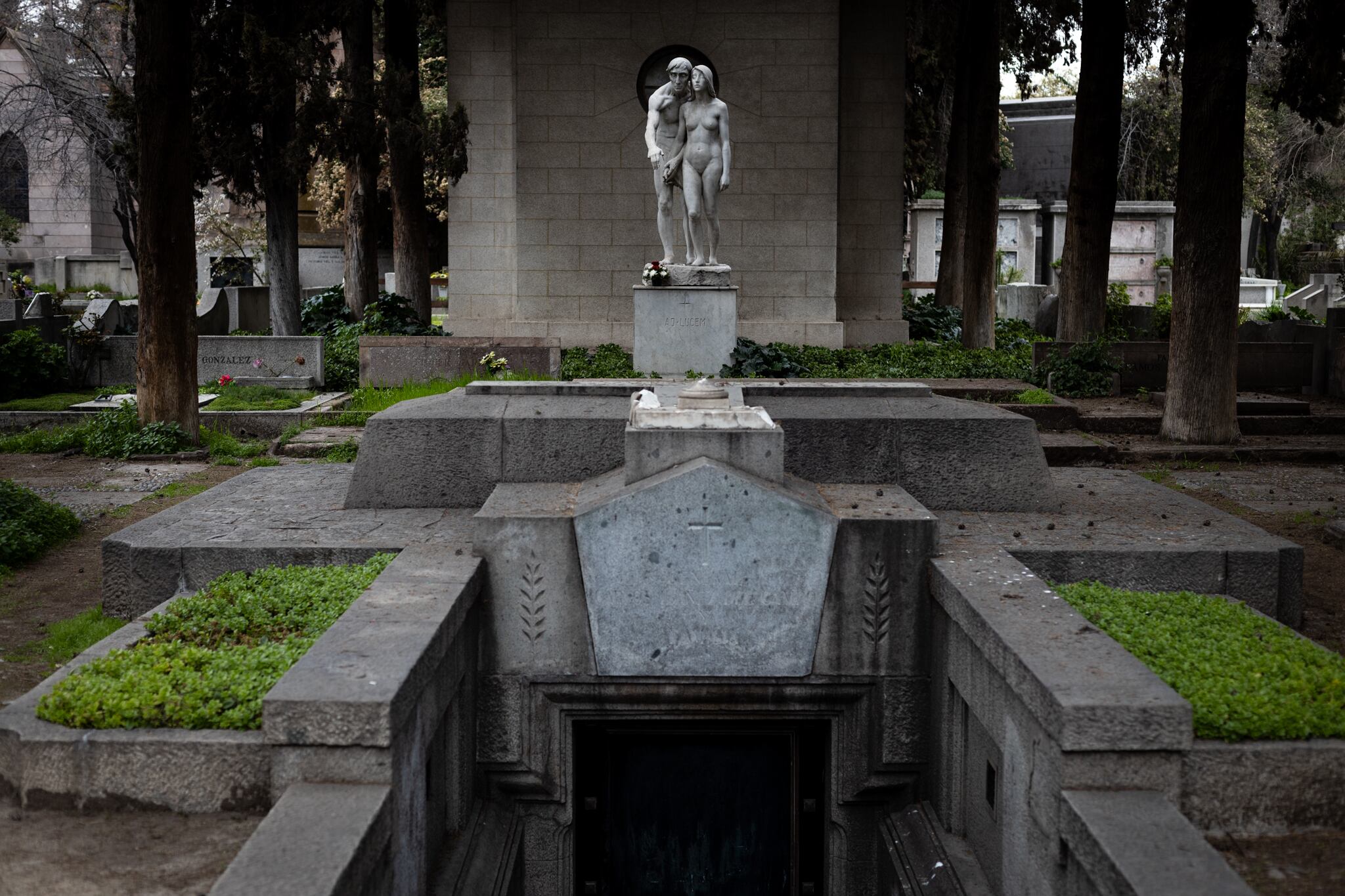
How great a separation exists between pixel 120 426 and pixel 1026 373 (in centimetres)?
1024

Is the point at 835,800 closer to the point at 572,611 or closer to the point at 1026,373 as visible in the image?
the point at 572,611

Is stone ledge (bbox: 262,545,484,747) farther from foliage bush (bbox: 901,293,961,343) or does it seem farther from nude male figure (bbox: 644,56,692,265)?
foliage bush (bbox: 901,293,961,343)

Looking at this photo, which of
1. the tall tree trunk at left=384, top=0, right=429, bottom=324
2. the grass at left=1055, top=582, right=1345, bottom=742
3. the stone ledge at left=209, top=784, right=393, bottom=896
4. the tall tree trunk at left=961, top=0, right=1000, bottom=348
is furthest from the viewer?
the tall tree trunk at left=961, top=0, right=1000, bottom=348

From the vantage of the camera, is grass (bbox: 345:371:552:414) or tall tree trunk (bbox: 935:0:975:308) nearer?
grass (bbox: 345:371:552:414)

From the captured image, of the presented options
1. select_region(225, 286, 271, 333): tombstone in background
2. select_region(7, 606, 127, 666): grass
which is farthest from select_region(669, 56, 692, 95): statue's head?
select_region(225, 286, 271, 333): tombstone in background

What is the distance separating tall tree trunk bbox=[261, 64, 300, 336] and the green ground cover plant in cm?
1423

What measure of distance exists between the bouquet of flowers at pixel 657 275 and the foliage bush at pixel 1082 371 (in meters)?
4.53

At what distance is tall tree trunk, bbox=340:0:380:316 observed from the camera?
19.3 m

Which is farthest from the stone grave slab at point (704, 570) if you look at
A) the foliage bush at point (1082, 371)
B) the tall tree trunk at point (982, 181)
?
the tall tree trunk at point (982, 181)

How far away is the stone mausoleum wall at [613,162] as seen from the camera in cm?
2041

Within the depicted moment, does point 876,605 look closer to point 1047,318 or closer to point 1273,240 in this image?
point 1047,318

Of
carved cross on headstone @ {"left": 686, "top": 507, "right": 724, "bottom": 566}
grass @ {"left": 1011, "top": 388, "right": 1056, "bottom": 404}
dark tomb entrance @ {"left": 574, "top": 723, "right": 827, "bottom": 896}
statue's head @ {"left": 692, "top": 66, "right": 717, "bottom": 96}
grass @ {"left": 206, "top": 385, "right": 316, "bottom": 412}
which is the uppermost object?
statue's head @ {"left": 692, "top": 66, "right": 717, "bottom": 96}

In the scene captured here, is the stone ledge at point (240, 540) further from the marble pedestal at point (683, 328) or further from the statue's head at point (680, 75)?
the statue's head at point (680, 75)

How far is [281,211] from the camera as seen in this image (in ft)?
66.9
